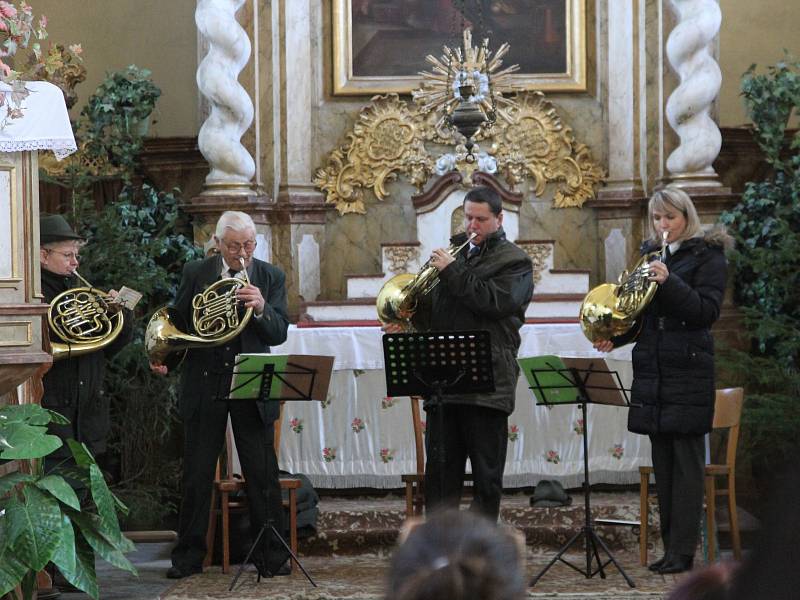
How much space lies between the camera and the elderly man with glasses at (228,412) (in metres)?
6.85

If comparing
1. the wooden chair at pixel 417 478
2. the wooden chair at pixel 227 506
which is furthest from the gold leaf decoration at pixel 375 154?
the wooden chair at pixel 227 506

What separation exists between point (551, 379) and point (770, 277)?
108 inches

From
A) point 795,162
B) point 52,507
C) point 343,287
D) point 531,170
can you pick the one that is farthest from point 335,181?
point 52,507

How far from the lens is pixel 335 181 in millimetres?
9914

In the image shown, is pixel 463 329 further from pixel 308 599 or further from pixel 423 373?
pixel 308 599

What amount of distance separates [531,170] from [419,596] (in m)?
8.69

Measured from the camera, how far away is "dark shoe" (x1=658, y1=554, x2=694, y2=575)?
660 cm

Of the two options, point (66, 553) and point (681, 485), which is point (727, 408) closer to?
point (681, 485)

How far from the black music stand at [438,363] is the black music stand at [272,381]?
511mm

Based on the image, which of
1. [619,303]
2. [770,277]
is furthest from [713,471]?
[770,277]

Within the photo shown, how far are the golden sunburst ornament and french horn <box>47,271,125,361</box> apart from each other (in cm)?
365

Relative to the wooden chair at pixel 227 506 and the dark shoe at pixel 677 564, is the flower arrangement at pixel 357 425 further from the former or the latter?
the dark shoe at pixel 677 564

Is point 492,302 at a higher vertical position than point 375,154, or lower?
lower

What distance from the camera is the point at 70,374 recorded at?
6.56 meters
